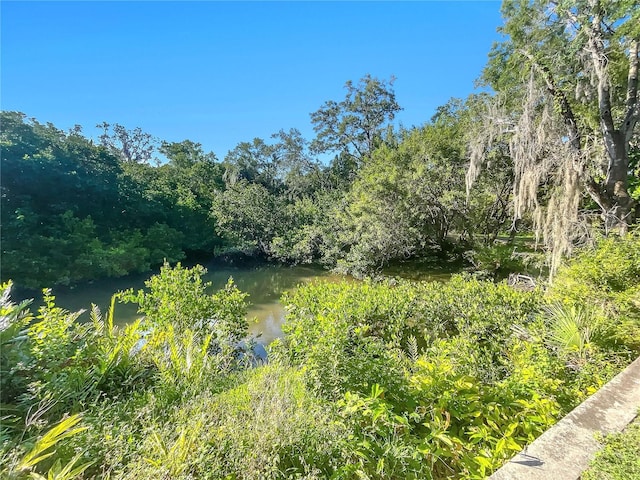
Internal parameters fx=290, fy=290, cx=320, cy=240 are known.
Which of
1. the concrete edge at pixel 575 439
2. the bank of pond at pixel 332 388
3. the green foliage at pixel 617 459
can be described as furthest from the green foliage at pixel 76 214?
the green foliage at pixel 617 459

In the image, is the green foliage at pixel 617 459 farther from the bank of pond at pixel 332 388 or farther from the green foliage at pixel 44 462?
the green foliage at pixel 44 462

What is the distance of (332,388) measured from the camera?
2.18m

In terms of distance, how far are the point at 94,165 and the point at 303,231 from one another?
361 inches

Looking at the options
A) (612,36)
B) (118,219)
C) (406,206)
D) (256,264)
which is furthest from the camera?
(256,264)

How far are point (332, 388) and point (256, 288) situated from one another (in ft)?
31.0

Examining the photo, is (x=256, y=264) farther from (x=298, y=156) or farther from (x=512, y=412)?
(x=512, y=412)

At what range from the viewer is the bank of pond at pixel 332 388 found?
5.74 feet

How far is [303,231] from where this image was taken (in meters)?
14.5

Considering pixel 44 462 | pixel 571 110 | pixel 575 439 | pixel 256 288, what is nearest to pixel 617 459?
pixel 575 439

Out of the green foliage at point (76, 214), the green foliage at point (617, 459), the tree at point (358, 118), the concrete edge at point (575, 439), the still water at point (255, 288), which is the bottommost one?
the still water at point (255, 288)

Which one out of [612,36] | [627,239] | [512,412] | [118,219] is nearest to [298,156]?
[118,219]

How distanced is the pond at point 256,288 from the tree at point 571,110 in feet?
16.4

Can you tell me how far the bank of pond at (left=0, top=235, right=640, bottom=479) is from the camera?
1.75 m

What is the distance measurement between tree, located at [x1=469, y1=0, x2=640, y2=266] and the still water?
5.07 m
